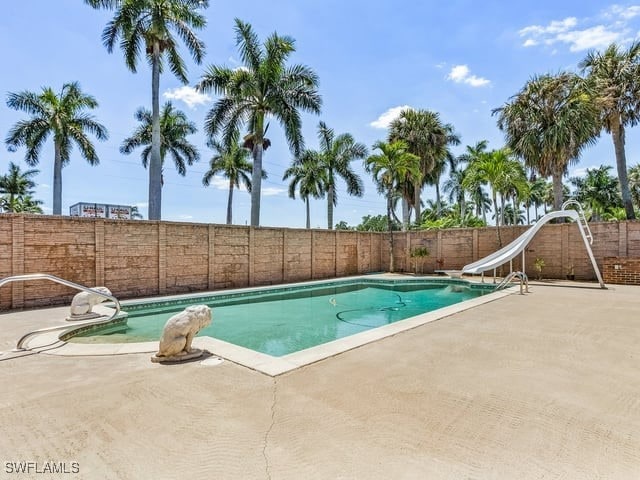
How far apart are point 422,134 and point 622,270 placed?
13.5 meters

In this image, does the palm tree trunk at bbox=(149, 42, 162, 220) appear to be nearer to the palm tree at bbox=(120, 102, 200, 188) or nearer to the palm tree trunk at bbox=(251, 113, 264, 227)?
the palm tree trunk at bbox=(251, 113, 264, 227)

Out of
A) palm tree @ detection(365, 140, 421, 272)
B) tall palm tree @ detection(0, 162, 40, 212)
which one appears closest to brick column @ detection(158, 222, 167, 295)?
palm tree @ detection(365, 140, 421, 272)

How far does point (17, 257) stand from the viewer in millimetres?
7809

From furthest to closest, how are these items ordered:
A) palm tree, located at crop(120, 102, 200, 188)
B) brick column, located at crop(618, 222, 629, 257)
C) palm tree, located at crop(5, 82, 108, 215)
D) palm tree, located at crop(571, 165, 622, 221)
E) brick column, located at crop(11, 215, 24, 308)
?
palm tree, located at crop(571, 165, 622, 221) → palm tree, located at crop(120, 102, 200, 188) → palm tree, located at crop(5, 82, 108, 215) → brick column, located at crop(618, 222, 629, 257) → brick column, located at crop(11, 215, 24, 308)

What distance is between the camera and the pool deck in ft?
6.73

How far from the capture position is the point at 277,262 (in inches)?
527

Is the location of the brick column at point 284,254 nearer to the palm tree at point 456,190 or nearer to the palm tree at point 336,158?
the palm tree at point 336,158

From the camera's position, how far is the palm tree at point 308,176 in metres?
22.6

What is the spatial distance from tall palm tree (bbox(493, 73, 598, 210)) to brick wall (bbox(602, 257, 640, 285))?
4.48 meters

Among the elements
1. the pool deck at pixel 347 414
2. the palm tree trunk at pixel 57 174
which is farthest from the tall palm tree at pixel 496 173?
the palm tree trunk at pixel 57 174

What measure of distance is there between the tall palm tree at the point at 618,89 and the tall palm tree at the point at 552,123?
1385mm

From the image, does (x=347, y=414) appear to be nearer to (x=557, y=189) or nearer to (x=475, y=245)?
(x=475, y=245)

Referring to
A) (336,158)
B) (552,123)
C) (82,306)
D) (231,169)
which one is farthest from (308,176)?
(82,306)

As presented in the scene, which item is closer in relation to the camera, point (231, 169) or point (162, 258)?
point (162, 258)
